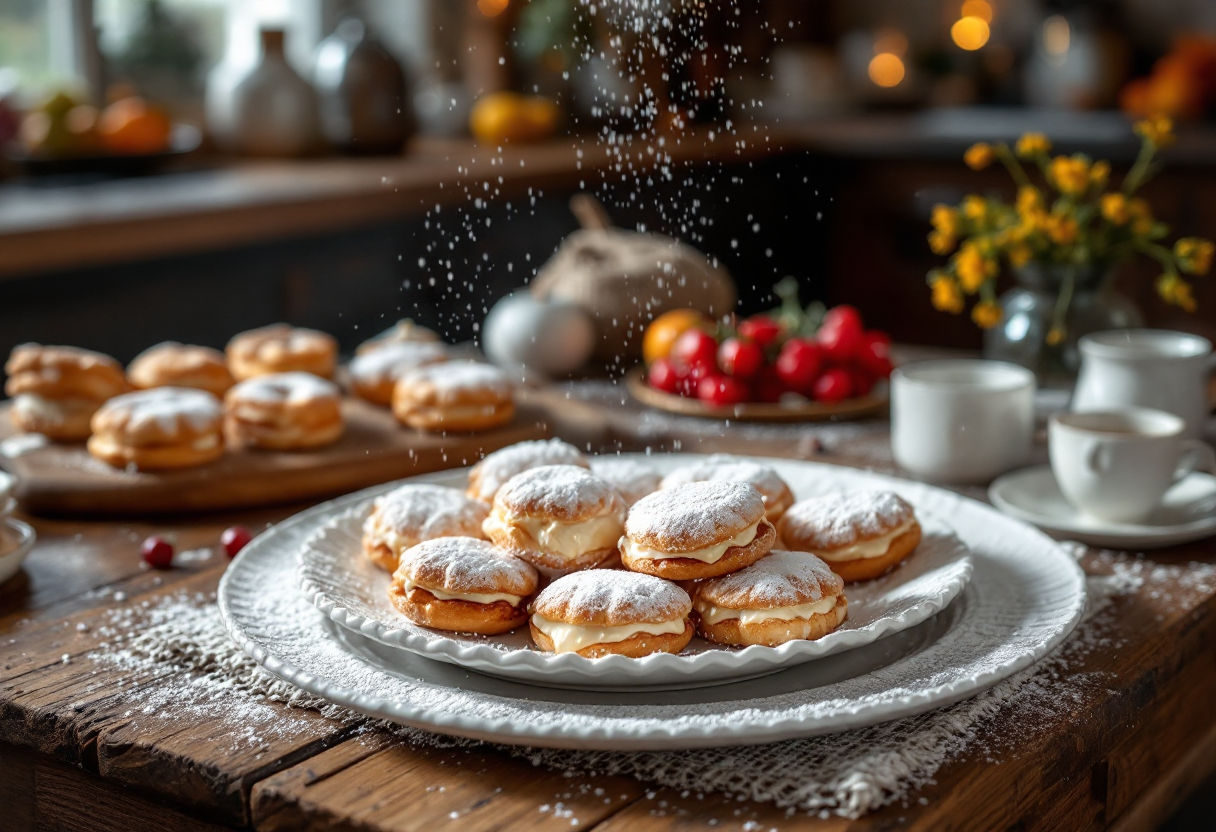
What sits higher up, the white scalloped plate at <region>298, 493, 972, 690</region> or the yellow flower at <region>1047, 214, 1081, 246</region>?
the yellow flower at <region>1047, 214, 1081, 246</region>

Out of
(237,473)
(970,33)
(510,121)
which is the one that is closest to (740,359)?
(237,473)

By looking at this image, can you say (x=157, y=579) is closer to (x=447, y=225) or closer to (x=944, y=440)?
(x=944, y=440)

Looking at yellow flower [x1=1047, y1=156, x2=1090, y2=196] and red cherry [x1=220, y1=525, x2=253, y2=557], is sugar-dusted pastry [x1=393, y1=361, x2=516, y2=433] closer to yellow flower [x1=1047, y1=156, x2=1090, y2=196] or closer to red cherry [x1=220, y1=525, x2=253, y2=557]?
red cherry [x1=220, y1=525, x2=253, y2=557]

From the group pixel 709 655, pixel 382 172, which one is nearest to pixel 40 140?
pixel 382 172

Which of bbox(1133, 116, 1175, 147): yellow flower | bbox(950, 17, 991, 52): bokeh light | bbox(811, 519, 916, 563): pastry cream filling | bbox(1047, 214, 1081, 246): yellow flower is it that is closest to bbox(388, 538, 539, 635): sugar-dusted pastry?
bbox(811, 519, 916, 563): pastry cream filling

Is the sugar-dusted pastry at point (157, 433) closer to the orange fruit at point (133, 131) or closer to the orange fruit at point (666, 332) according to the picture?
the orange fruit at point (666, 332)

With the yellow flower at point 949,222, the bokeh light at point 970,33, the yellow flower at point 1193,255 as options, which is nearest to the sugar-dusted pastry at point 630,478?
the yellow flower at point 949,222
